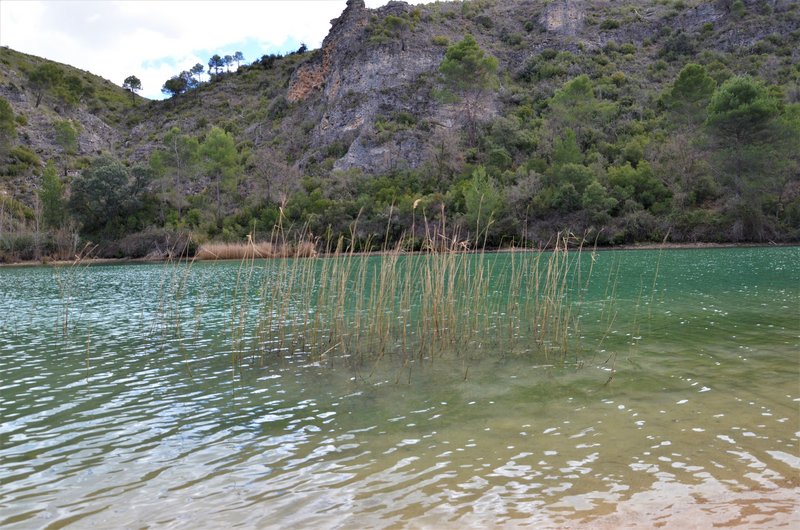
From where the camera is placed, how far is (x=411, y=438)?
5594mm

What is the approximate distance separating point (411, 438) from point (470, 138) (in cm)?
5881

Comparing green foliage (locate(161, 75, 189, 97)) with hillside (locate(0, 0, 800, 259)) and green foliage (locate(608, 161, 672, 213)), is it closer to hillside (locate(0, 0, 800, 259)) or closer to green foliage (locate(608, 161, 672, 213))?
hillside (locate(0, 0, 800, 259))

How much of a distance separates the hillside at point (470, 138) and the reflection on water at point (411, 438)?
18.0 metres

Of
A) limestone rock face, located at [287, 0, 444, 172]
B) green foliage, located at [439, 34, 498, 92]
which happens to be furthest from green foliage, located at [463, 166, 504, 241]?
green foliage, located at [439, 34, 498, 92]

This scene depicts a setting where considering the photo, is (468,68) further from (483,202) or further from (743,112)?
(743,112)

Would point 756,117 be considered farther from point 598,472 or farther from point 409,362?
point 598,472

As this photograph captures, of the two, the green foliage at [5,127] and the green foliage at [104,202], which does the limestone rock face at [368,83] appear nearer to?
the green foliage at [104,202]

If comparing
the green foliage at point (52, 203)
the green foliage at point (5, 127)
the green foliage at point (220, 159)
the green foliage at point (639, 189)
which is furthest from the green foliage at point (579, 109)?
the green foliage at point (5, 127)

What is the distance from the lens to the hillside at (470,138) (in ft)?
139

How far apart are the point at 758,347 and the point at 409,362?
539cm

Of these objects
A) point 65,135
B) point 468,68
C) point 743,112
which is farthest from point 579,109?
point 65,135

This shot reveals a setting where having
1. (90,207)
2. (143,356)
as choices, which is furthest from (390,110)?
(143,356)

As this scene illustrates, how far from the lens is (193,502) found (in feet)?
14.2

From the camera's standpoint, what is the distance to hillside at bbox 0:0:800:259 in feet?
139
